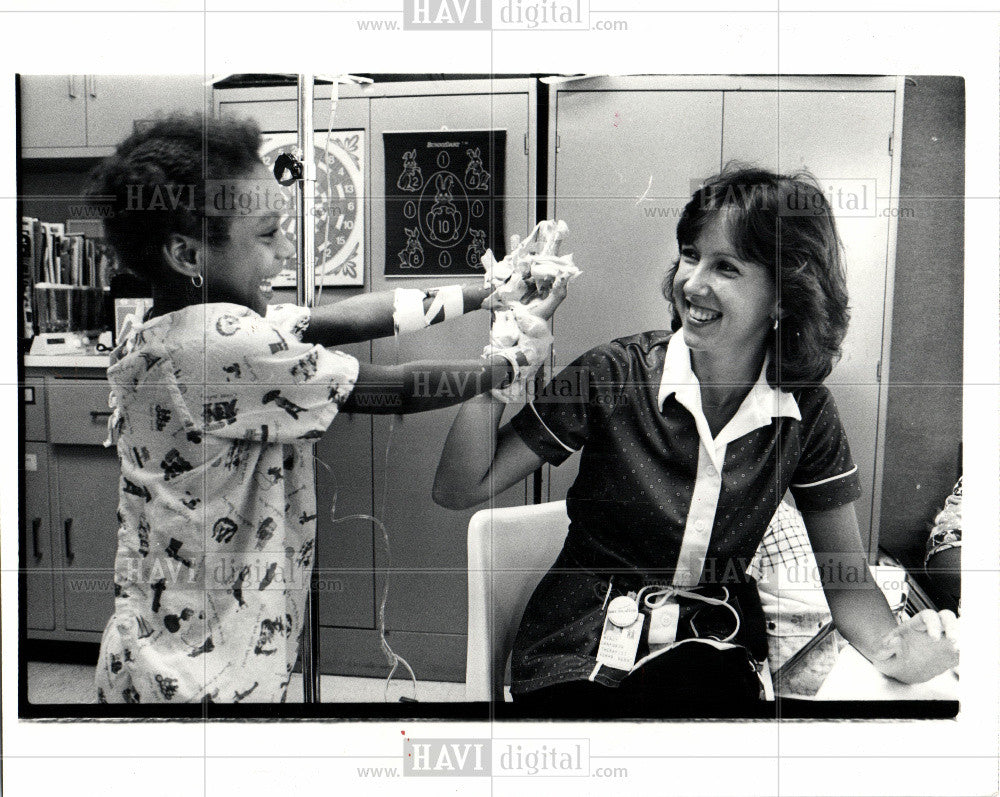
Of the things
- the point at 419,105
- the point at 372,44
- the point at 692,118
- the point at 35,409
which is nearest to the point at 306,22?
the point at 372,44

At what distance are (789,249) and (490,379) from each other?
29.5 inches

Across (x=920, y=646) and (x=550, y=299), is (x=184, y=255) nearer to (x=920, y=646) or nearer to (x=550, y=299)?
(x=550, y=299)

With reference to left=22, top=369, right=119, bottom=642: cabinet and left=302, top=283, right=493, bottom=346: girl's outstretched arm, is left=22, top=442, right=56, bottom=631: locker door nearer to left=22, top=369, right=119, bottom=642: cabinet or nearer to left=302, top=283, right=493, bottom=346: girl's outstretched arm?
left=22, top=369, right=119, bottom=642: cabinet

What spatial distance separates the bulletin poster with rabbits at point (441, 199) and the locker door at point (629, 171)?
154 mm

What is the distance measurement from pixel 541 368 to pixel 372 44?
858mm

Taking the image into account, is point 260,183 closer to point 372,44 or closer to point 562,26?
point 372,44

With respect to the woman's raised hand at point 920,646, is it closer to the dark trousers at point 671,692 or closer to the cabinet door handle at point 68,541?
the dark trousers at point 671,692

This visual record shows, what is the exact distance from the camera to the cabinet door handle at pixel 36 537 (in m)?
1.93

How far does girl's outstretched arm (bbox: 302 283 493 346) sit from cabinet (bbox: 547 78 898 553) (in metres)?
0.22

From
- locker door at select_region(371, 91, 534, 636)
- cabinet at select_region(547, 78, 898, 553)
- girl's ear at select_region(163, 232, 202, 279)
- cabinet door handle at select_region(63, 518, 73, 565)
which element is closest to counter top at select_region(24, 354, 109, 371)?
girl's ear at select_region(163, 232, 202, 279)

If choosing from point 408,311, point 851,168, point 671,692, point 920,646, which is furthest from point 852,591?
point 408,311

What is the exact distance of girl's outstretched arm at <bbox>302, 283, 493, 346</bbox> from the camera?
1866 mm

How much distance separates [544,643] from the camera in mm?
1899

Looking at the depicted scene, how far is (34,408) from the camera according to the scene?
1917 mm
